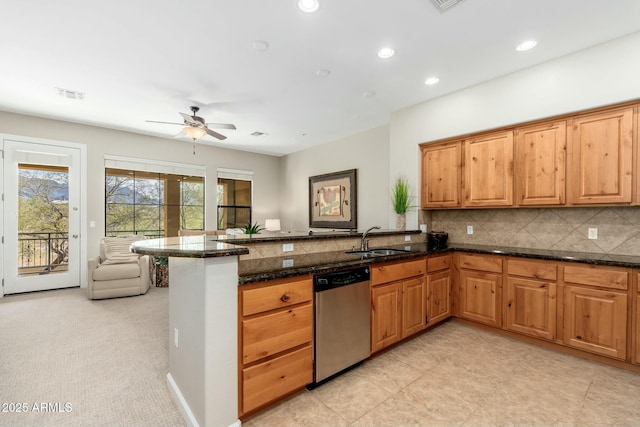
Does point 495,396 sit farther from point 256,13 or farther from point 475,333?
point 256,13

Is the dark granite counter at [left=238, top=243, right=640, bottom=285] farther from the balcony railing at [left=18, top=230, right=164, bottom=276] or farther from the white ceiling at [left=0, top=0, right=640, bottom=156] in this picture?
the balcony railing at [left=18, top=230, right=164, bottom=276]

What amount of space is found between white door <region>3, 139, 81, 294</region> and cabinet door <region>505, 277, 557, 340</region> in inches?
264

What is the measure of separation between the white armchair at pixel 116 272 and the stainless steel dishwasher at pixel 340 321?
3.88 meters

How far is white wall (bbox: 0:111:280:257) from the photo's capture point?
4.80 metres

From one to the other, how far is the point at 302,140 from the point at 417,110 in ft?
9.28

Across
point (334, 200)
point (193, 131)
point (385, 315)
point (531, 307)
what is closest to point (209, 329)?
point (385, 315)

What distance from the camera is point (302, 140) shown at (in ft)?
20.6

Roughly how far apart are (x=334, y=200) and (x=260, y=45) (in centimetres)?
389

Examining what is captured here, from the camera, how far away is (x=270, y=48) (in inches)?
108

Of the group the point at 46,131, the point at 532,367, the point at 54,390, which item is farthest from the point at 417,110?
the point at 46,131

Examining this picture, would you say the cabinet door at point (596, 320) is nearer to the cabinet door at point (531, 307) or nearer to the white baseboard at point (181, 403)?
the cabinet door at point (531, 307)

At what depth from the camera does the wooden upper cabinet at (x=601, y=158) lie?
255 centimetres

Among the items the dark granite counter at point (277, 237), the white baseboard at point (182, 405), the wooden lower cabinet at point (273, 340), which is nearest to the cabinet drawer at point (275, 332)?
the wooden lower cabinet at point (273, 340)

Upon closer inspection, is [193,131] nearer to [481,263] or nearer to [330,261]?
[330,261]
